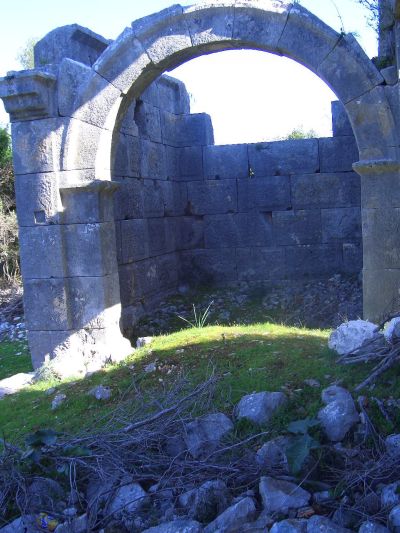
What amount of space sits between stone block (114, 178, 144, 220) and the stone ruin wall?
33mm

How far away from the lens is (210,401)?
393 cm

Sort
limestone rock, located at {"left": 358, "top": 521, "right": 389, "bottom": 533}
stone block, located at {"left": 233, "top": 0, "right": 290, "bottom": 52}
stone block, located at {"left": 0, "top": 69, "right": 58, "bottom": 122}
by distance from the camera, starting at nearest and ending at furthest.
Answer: limestone rock, located at {"left": 358, "top": 521, "right": 389, "bottom": 533} → stone block, located at {"left": 233, "top": 0, "right": 290, "bottom": 52} → stone block, located at {"left": 0, "top": 69, "right": 58, "bottom": 122}

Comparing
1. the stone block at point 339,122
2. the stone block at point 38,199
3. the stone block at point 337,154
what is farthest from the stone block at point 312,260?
the stone block at point 38,199

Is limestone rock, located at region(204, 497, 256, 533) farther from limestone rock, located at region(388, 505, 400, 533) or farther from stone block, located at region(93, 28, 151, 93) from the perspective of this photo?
stone block, located at region(93, 28, 151, 93)

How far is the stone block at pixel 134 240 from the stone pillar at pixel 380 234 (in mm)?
3079

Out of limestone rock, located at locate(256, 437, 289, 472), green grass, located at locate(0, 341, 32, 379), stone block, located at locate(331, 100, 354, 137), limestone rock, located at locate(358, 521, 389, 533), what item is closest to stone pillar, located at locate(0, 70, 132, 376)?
green grass, located at locate(0, 341, 32, 379)

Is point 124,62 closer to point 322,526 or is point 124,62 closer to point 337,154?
point 337,154

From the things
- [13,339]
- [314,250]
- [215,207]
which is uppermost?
[215,207]

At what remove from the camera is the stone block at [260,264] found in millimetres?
8781

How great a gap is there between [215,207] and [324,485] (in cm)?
636

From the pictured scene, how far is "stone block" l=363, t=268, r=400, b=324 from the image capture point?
5371 millimetres

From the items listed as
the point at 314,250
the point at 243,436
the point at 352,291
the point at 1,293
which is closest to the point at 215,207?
the point at 314,250

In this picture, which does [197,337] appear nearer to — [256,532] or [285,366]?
[285,366]

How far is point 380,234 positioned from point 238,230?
3.72m
